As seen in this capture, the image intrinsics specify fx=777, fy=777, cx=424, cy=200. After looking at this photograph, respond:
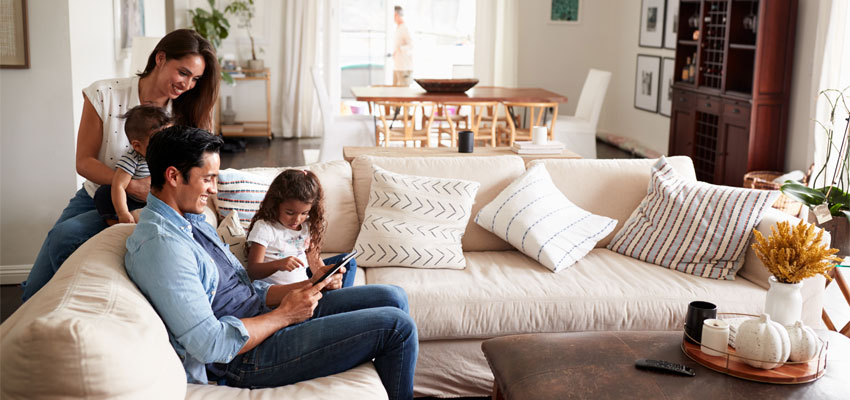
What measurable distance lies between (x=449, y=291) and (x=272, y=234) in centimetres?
68

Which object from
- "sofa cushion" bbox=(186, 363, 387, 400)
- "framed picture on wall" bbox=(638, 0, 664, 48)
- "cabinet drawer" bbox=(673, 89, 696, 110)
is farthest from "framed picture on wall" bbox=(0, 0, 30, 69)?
"framed picture on wall" bbox=(638, 0, 664, 48)

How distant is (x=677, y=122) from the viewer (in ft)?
23.1

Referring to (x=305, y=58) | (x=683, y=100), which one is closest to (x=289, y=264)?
(x=683, y=100)

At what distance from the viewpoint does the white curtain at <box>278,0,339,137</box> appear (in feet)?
29.0

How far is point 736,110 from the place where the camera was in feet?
19.2

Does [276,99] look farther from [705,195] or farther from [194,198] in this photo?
[194,198]

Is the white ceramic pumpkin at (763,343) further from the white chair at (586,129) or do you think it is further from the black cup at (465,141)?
the white chair at (586,129)

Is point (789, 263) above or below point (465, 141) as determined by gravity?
below

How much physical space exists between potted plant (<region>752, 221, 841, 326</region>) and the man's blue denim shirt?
1523mm

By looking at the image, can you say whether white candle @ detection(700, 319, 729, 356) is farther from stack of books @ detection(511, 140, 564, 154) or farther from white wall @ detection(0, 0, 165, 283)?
white wall @ detection(0, 0, 165, 283)

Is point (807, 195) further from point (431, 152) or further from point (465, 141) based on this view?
point (431, 152)

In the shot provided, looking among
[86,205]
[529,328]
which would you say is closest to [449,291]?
[529,328]

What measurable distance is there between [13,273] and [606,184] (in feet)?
10.1

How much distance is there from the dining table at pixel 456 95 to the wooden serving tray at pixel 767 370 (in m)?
4.38
